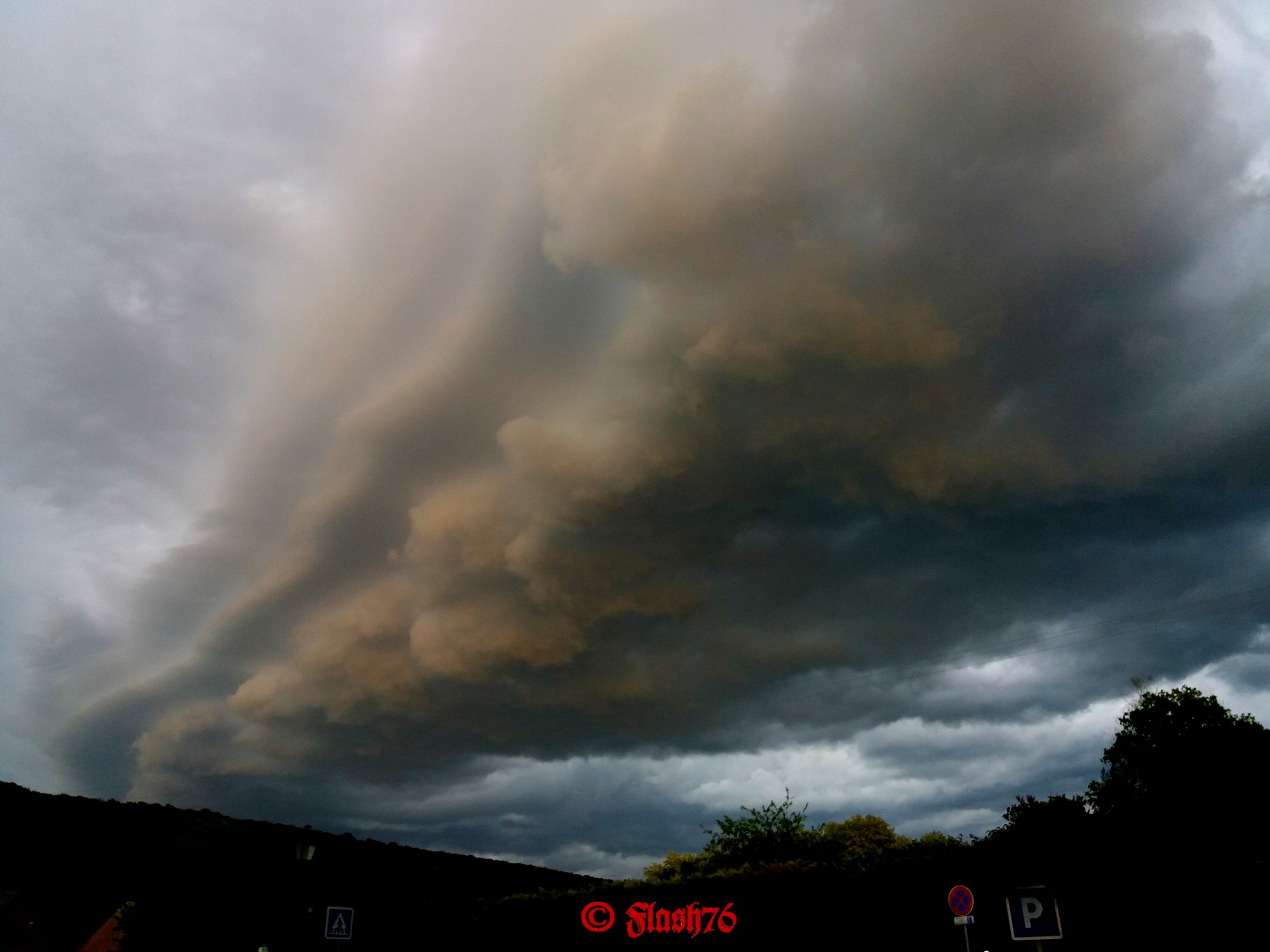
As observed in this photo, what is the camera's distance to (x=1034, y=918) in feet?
64.3

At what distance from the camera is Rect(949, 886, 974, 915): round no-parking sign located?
18859 mm

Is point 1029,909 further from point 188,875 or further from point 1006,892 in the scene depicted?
point 188,875

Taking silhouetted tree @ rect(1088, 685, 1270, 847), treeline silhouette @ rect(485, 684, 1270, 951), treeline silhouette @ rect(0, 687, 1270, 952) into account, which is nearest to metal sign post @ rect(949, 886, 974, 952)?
treeline silhouette @ rect(485, 684, 1270, 951)

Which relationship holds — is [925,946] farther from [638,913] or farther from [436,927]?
[436,927]

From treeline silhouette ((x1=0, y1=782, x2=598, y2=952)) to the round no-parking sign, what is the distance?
23.6 meters

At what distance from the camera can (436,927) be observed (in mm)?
41969

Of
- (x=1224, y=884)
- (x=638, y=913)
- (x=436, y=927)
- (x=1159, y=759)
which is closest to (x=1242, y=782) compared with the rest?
(x=1159, y=759)

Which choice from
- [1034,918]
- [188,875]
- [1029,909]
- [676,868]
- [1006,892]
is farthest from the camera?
[676,868]

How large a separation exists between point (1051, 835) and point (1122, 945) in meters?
3.43

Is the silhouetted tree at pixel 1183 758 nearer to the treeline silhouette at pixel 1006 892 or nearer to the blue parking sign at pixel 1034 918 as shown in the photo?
the treeline silhouette at pixel 1006 892

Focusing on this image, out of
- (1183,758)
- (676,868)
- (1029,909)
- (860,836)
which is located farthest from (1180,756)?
(1029,909)

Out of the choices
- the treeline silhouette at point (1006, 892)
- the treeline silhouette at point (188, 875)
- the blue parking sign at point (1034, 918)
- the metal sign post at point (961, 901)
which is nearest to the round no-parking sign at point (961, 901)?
the metal sign post at point (961, 901)

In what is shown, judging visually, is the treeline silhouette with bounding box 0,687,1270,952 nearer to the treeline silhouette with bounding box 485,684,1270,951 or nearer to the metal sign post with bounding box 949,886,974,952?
the treeline silhouette with bounding box 485,684,1270,951

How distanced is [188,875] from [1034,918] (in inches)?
1115
